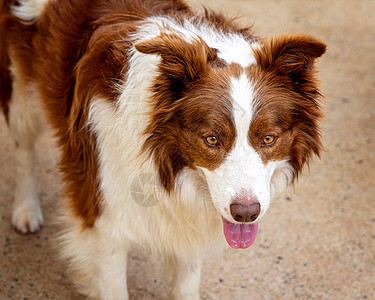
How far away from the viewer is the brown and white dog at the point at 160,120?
8.14 ft

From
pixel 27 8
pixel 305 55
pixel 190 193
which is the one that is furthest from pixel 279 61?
pixel 27 8

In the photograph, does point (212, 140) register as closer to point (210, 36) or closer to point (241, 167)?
point (241, 167)

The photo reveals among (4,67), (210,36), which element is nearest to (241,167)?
(210,36)

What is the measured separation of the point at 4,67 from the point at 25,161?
715mm

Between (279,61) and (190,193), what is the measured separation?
0.78 m

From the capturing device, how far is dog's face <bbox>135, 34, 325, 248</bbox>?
2449 millimetres

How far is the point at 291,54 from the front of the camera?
253 cm

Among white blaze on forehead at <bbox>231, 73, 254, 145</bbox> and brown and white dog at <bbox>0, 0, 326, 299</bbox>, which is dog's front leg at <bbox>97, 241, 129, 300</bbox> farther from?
white blaze on forehead at <bbox>231, 73, 254, 145</bbox>

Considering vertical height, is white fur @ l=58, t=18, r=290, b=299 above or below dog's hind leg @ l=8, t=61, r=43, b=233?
above

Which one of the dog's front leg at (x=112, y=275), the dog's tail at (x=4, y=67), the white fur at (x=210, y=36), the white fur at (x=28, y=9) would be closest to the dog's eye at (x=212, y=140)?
the white fur at (x=210, y=36)

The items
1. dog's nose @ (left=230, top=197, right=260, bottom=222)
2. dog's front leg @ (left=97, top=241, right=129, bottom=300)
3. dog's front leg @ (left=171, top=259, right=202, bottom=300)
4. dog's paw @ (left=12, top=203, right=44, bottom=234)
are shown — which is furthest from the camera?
dog's paw @ (left=12, top=203, right=44, bottom=234)

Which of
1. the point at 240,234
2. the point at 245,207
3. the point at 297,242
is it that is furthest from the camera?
the point at 297,242

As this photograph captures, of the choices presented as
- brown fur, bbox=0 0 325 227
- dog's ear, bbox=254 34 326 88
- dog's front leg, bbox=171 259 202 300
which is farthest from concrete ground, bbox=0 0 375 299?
dog's ear, bbox=254 34 326 88

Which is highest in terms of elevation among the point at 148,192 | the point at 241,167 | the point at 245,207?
the point at 241,167
